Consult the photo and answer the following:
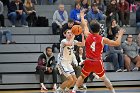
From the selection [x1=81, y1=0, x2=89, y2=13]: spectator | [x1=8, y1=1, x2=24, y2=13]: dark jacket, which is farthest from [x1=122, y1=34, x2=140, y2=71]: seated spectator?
[x1=8, y1=1, x2=24, y2=13]: dark jacket

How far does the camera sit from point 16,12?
48.3ft

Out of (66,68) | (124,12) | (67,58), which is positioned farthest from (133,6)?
(66,68)

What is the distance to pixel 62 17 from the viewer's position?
578 inches

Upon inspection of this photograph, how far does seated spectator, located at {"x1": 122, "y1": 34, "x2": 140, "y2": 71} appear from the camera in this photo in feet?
44.0

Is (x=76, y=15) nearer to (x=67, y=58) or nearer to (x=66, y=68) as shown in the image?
(x=67, y=58)

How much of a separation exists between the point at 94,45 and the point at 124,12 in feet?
22.3

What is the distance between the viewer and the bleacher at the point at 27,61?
12641mm

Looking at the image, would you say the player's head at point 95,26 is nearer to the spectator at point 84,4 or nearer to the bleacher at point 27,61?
the bleacher at point 27,61

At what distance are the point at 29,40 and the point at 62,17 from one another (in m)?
1.53

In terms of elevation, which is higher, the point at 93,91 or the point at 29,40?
the point at 29,40

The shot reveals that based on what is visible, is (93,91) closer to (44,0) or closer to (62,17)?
(62,17)

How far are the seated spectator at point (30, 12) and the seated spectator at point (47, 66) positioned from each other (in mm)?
2883

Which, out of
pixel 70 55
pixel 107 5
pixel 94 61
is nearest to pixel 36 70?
pixel 70 55

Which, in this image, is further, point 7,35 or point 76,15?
point 76,15
